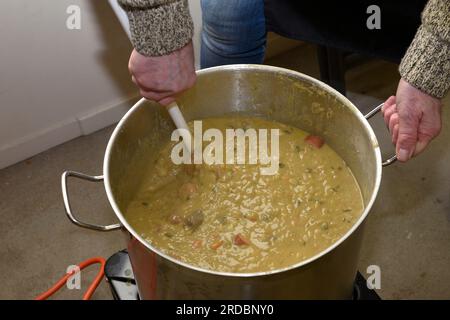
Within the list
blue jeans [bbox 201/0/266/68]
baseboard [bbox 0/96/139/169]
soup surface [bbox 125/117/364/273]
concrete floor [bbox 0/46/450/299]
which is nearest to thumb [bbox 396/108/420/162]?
soup surface [bbox 125/117/364/273]

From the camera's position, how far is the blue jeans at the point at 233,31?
116 cm

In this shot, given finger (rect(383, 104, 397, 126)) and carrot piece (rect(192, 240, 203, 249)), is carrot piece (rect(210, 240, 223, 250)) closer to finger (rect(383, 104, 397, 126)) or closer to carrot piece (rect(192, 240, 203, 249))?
carrot piece (rect(192, 240, 203, 249))

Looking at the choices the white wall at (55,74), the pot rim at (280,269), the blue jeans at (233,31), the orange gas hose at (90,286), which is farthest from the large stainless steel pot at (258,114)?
the white wall at (55,74)

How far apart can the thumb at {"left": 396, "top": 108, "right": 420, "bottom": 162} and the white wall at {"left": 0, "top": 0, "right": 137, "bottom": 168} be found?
2.93 feet

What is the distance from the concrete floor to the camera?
4.53ft

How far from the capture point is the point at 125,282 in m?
1.08

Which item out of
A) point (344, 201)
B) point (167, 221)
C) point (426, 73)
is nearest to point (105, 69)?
point (167, 221)

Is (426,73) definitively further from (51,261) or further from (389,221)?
(51,261)

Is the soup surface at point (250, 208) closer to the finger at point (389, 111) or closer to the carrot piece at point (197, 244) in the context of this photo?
the carrot piece at point (197, 244)

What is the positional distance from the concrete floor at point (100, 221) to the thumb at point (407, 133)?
565 mm

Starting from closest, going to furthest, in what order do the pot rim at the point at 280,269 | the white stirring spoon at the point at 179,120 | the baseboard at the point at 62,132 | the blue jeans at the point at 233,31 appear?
the pot rim at the point at 280,269 → the white stirring spoon at the point at 179,120 → the blue jeans at the point at 233,31 → the baseboard at the point at 62,132

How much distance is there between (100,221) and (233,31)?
2.06 ft

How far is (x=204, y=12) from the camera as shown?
47.4 inches
